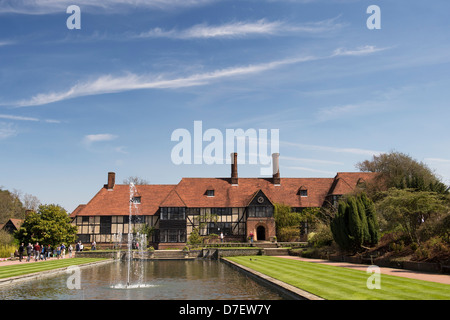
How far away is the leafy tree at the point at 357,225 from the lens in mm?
28281

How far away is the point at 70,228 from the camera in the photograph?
151ft

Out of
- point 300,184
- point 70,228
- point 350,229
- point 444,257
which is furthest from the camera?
point 300,184

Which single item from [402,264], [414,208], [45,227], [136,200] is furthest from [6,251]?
[414,208]

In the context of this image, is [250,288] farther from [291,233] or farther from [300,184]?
[300,184]

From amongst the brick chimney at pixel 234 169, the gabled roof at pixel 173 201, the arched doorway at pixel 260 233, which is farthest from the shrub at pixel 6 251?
the brick chimney at pixel 234 169

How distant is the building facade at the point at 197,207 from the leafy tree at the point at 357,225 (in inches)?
1032

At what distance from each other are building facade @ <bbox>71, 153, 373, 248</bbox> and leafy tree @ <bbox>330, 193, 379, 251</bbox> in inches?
1032

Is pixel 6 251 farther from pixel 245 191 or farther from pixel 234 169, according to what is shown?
pixel 234 169

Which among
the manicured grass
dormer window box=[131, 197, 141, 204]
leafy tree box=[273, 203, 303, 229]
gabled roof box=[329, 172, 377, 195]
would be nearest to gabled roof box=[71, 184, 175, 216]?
dormer window box=[131, 197, 141, 204]

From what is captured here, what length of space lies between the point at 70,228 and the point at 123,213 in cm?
1103

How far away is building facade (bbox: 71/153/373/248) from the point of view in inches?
2189

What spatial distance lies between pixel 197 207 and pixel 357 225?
106 ft

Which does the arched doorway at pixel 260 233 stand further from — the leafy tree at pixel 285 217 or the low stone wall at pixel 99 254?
the low stone wall at pixel 99 254
